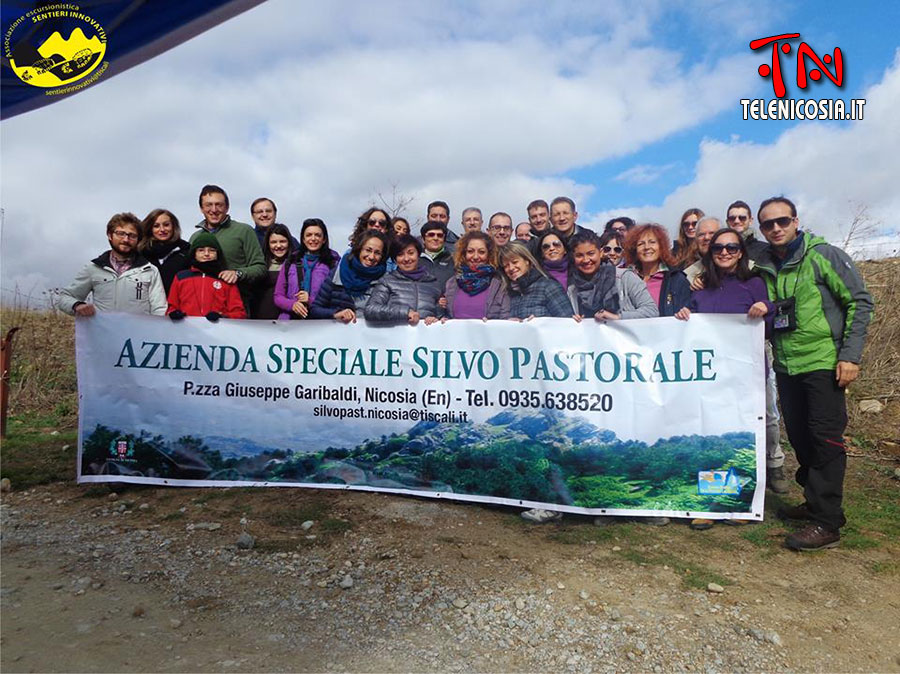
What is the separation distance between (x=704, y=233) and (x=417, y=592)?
3633 mm

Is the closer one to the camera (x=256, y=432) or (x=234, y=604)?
(x=234, y=604)

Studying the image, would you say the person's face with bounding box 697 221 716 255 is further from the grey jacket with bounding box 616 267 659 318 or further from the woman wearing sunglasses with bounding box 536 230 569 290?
the woman wearing sunglasses with bounding box 536 230 569 290

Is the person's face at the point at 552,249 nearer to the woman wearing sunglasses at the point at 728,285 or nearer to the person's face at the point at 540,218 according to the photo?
the woman wearing sunglasses at the point at 728,285

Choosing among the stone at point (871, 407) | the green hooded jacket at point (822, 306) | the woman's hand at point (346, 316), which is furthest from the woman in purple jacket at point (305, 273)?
the stone at point (871, 407)

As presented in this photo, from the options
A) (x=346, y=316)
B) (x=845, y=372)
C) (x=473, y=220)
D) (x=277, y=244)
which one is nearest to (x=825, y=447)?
(x=845, y=372)

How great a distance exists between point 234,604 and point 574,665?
1741mm

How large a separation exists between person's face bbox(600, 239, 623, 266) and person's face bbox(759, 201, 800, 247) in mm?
1357

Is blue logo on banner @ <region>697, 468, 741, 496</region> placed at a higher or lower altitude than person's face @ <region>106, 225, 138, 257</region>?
lower

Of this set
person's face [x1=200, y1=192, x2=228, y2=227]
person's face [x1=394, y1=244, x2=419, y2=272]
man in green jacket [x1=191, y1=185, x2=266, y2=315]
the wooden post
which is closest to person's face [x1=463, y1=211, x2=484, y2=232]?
person's face [x1=394, y1=244, x2=419, y2=272]

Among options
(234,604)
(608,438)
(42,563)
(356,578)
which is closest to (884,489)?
(608,438)

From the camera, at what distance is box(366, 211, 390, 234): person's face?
5605 mm

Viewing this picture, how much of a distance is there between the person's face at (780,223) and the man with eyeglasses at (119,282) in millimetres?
4732

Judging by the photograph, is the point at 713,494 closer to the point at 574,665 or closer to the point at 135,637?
the point at 574,665

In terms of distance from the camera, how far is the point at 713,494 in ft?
14.0
